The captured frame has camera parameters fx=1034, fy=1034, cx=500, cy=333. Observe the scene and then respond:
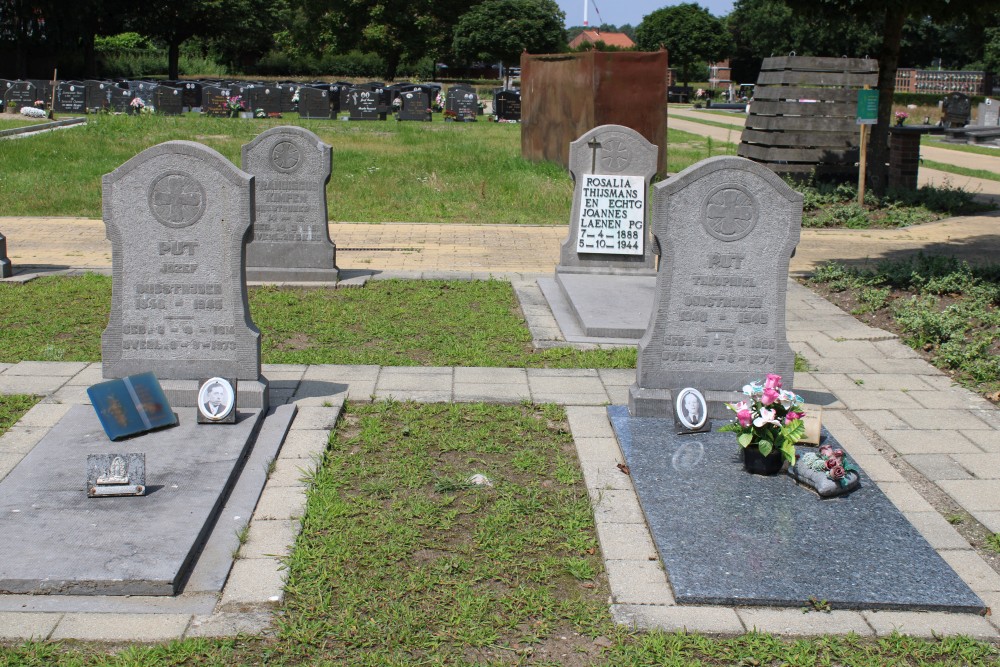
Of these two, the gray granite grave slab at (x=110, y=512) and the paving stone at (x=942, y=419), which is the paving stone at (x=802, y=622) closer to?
the gray granite grave slab at (x=110, y=512)

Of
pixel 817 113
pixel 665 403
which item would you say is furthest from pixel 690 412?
pixel 817 113

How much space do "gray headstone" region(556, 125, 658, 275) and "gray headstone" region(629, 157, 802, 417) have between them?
4.13m

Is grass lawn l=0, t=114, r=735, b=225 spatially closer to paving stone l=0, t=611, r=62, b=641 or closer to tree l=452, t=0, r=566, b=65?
paving stone l=0, t=611, r=62, b=641

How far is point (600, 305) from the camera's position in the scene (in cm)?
909

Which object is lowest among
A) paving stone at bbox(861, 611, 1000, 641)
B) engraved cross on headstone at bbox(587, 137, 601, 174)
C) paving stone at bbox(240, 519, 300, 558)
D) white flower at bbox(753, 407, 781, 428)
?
paving stone at bbox(861, 611, 1000, 641)

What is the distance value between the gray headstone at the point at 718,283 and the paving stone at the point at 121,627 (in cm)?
316

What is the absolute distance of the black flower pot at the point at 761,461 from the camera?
5387 millimetres

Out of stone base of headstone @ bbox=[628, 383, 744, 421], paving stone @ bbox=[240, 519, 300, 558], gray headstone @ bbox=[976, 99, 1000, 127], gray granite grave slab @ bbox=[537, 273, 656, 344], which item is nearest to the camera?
paving stone @ bbox=[240, 519, 300, 558]

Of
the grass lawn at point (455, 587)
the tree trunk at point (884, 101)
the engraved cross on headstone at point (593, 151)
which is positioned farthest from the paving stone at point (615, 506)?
the tree trunk at point (884, 101)

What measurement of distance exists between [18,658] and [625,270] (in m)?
7.65

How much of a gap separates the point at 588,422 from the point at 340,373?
74.5 inches

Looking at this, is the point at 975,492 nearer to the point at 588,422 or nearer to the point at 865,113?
the point at 588,422

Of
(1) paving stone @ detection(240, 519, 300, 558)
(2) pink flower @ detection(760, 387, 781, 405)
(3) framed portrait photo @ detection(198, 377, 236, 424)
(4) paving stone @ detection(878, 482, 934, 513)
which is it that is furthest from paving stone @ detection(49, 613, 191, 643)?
(4) paving stone @ detection(878, 482, 934, 513)

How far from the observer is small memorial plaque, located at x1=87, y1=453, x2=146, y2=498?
15.9 feet
